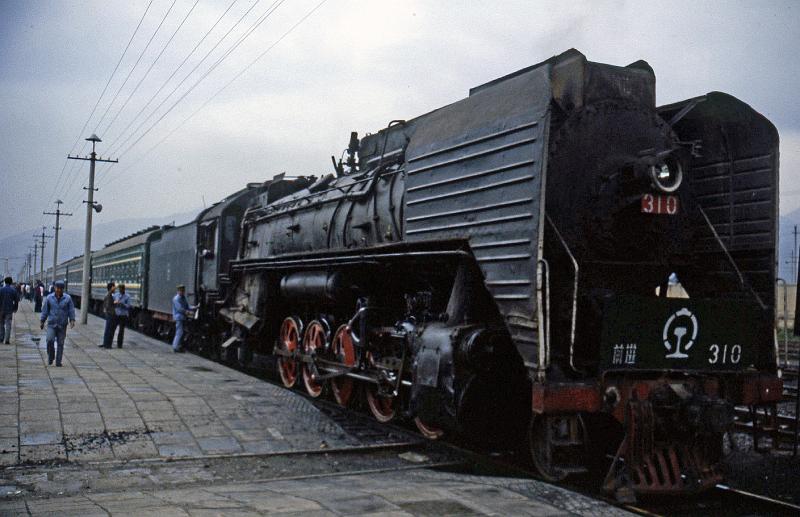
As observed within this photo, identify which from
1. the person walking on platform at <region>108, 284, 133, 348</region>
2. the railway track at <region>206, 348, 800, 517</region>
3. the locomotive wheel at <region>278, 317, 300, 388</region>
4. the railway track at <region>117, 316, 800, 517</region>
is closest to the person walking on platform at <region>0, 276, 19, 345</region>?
the person walking on platform at <region>108, 284, 133, 348</region>

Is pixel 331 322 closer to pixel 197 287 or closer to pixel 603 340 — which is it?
pixel 603 340

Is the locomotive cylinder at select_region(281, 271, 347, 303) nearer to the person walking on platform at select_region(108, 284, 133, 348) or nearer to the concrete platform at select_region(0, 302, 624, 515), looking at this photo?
the concrete platform at select_region(0, 302, 624, 515)

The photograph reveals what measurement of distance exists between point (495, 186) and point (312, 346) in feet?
15.5

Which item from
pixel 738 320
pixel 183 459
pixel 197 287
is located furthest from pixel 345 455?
pixel 197 287

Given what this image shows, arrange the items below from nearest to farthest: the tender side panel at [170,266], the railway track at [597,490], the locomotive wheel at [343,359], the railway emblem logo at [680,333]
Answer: the railway track at [597,490] → the railway emblem logo at [680,333] → the locomotive wheel at [343,359] → the tender side panel at [170,266]

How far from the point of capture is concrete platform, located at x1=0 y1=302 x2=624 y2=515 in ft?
15.4

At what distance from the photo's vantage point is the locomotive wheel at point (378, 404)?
26.9 feet

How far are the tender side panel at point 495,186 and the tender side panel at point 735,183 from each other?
1.64 meters

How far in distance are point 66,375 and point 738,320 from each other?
28.6 ft

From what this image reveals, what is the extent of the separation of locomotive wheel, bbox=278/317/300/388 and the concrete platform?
669 millimetres

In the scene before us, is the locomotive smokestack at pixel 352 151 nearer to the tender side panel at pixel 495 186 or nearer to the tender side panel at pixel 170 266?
the tender side panel at pixel 495 186

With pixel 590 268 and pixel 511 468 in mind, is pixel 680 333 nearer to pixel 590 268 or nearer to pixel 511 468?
pixel 590 268

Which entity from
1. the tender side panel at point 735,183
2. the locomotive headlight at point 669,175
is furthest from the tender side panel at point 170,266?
the locomotive headlight at point 669,175

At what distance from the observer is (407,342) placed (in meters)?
6.98
